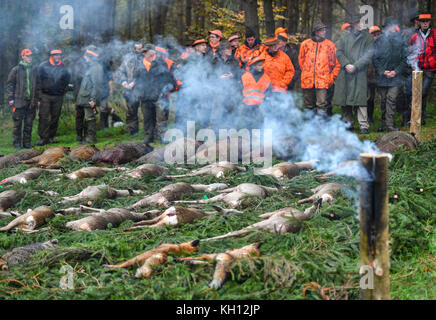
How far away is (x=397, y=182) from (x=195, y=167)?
3634 mm

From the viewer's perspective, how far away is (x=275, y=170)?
7992mm

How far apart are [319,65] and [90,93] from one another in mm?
5693

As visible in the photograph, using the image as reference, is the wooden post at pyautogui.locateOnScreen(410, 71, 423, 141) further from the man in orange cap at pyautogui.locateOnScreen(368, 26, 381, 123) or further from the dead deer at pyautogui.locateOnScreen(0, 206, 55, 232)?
the dead deer at pyautogui.locateOnScreen(0, 206, 55, 232)

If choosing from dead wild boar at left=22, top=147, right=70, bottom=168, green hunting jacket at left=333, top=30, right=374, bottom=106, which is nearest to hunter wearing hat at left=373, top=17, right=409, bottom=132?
green hunting jacket at left=333, top=30, right=374, bottom=106

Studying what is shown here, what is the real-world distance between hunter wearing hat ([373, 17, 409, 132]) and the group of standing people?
2 centimetres

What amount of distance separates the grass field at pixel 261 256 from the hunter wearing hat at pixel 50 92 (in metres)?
6.75

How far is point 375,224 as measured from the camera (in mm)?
3488

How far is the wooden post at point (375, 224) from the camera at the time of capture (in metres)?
3.46

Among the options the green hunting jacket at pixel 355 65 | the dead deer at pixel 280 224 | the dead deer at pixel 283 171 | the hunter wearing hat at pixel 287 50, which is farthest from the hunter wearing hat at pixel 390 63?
the dead deer at pixel 280 224

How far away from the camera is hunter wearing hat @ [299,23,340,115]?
10.8 meters

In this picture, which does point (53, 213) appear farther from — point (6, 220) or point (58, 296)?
point (58, 296)

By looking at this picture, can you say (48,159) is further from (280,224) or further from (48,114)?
(280,224)

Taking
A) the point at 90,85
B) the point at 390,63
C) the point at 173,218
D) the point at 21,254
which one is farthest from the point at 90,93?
the point at 21,254

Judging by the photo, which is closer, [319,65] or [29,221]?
[29,221]
